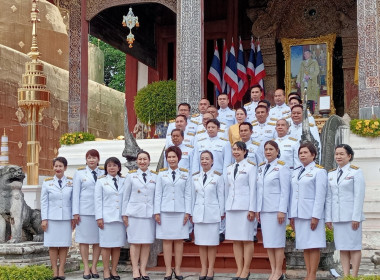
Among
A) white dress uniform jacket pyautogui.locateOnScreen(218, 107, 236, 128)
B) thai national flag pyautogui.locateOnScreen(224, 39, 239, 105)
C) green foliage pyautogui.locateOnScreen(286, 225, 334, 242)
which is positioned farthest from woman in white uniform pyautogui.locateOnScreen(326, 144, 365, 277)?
thai national flag pyautogui.locateOnScreen(224, 39, 239, 105)

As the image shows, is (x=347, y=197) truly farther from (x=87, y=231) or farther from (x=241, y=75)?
(x=241, y=75)

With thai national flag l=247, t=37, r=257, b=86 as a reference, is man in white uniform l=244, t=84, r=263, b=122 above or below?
below

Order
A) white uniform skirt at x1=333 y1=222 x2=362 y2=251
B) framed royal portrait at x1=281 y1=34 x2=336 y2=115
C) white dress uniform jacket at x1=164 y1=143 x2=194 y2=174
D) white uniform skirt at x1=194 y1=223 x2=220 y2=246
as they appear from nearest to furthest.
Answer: white uniform skirt at x1=333 y1=222 x2=362 y2=251 < white uniform skirt at x1=194 y1=223 x2=220 y2=246 < white dress uniform jacket at x1=164 y1=143 x2=194 y2=174 < framed royal portrait at x1=281 y1=34 x2=336 y2=115

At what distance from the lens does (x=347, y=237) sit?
8672mm

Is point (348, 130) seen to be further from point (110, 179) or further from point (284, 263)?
point (110, 179)

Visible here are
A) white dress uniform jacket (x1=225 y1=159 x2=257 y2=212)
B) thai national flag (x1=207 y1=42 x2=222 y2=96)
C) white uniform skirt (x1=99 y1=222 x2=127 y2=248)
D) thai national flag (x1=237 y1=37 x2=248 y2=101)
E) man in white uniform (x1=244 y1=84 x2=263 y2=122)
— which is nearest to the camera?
white dress uniform jacket (x1=225 y1=159 x2=257 y2=212)

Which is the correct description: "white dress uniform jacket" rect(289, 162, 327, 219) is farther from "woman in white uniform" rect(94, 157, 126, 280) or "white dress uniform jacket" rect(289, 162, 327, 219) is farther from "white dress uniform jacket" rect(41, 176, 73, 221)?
"white dress uniform jacket" rect(41, 176, 73, 221)

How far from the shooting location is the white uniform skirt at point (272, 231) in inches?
357

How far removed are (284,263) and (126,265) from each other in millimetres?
2267

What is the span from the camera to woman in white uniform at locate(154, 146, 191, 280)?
9.74 metres

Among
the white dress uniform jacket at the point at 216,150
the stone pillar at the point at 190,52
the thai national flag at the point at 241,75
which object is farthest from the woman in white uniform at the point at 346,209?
the thai national flag at the point at 241,75

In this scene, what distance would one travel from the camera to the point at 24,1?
22.7m

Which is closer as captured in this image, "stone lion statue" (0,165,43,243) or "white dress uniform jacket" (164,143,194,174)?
"stone lion statue" (0,165,43,243)

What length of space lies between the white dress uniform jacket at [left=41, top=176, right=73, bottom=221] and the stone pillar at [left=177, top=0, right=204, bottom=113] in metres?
4.77
